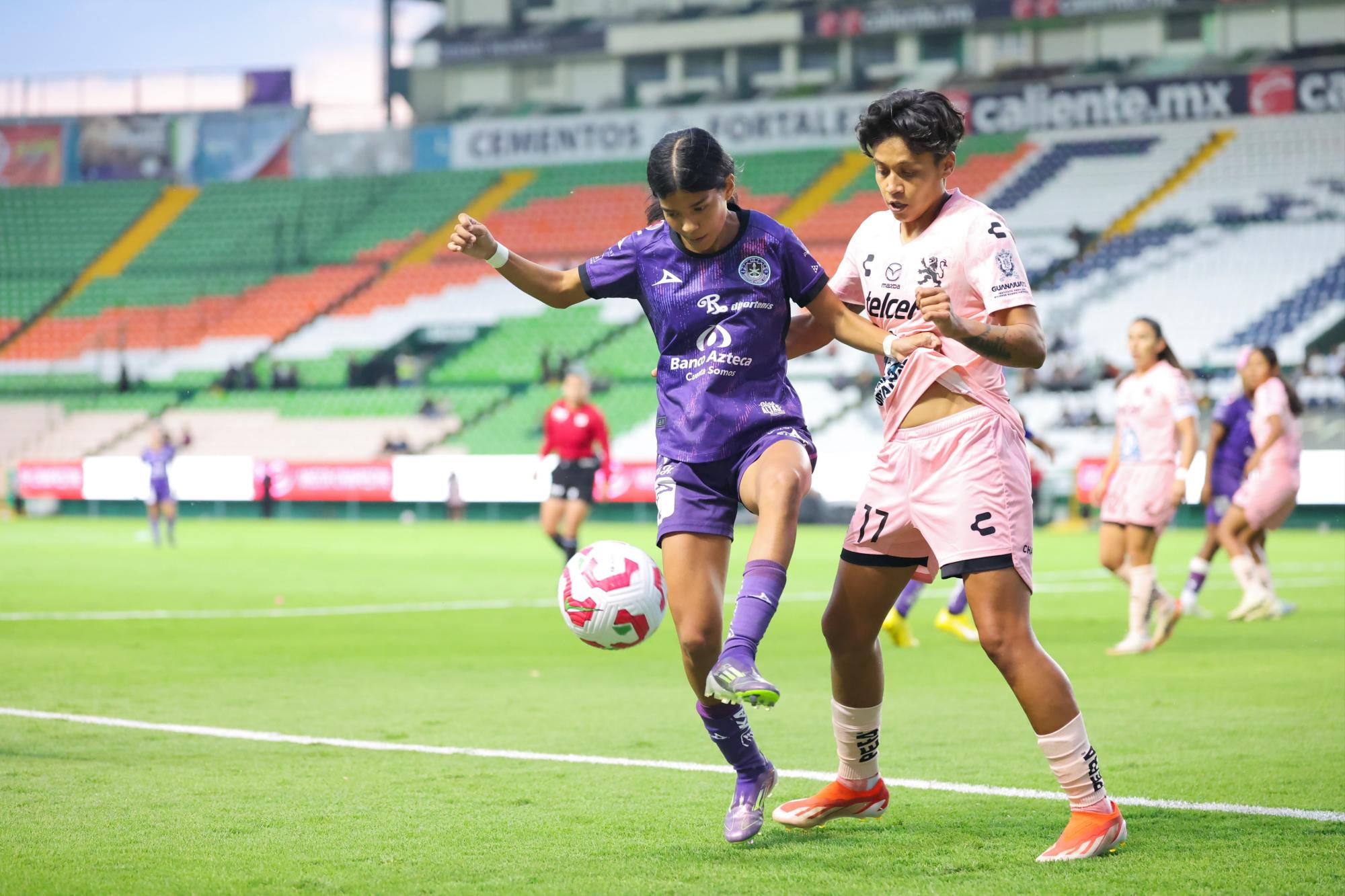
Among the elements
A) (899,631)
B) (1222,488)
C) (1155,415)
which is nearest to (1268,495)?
(1222,488)

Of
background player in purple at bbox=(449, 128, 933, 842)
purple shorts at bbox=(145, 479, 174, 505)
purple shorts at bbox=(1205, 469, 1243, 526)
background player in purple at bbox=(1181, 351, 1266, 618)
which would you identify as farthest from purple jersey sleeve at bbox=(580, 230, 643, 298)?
purple shorts at bbox=(145, 479, 174, 505)

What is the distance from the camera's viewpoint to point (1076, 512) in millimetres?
29781

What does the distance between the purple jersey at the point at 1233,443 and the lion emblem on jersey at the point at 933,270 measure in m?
10.7

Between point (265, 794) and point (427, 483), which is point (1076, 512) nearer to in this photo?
point (427, 483)

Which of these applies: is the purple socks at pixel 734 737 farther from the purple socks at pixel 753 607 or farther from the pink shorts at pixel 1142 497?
the pink shorts at pixel 1142 497

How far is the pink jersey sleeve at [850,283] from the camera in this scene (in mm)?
5340

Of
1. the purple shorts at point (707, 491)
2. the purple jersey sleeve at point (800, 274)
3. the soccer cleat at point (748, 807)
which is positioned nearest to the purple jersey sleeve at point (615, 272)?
the purple jersey sleeve at point (800, 274)

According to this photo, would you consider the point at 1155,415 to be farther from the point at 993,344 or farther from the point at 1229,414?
the point at 993,344

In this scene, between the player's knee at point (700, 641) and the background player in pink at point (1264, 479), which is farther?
the background player in pink at point (1264, 479)

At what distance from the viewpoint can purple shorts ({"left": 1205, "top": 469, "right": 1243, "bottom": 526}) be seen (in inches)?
580

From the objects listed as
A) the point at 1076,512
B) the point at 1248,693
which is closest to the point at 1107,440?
the point at 1076,512

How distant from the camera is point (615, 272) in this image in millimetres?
5383

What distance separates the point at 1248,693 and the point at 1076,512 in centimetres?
2154

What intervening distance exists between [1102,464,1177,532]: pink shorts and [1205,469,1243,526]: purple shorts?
3771mm
